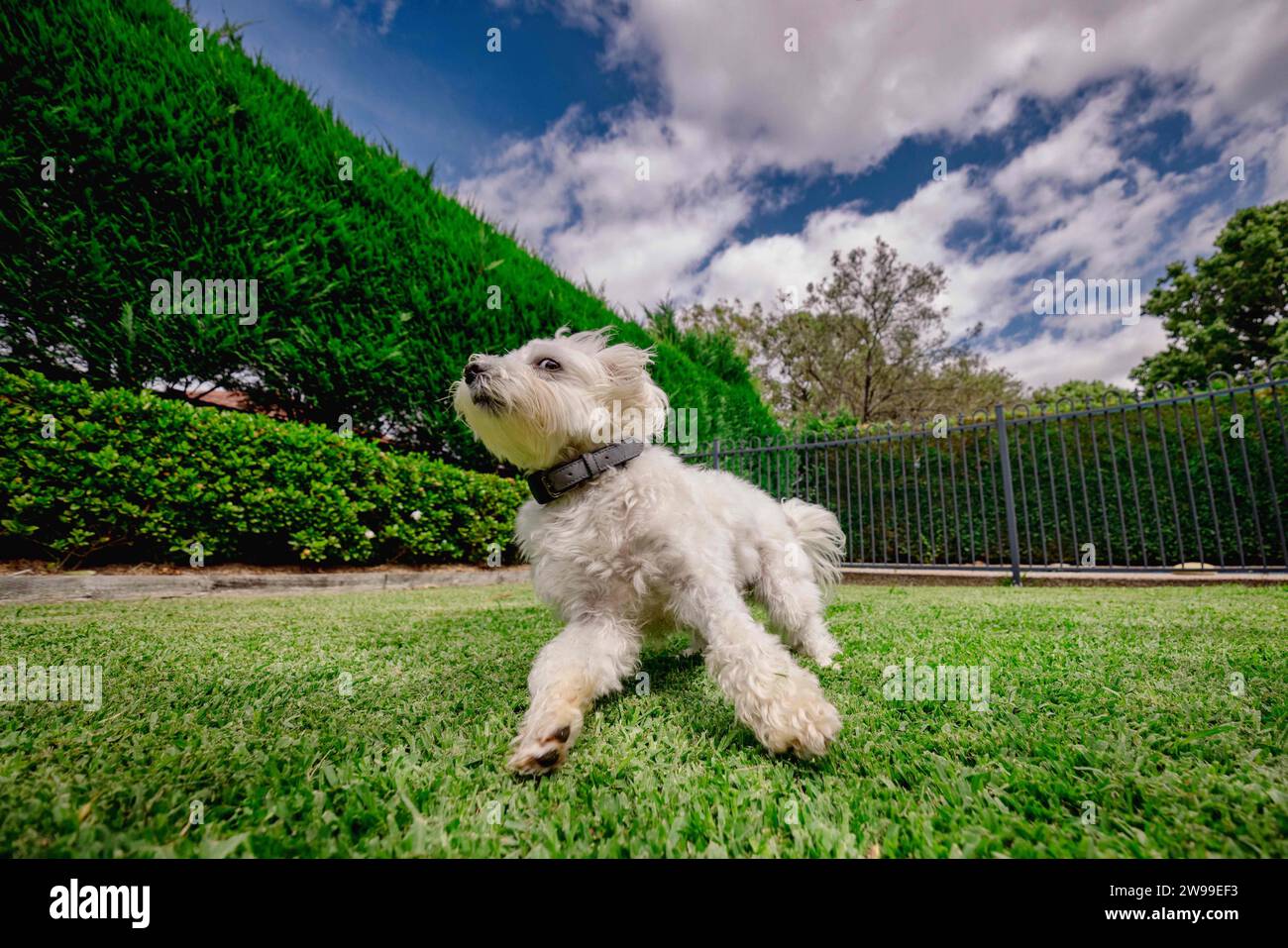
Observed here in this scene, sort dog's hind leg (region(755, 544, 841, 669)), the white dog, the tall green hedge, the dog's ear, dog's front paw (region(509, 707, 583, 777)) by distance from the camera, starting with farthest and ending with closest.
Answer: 1. the tall green hedge
2. dog's hind leg (region(755, 544, 841, 669))
3. the dog's ear
4. the white dog
5. dog's front paw (region(509, 707, 583, 777))

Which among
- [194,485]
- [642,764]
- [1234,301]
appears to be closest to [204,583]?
[194,485]

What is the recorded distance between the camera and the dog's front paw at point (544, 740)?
1.37 meters

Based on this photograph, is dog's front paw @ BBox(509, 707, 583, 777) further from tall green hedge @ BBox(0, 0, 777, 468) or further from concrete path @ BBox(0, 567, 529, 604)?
tall green hedge @ BBox(0, 0, 777, 468)

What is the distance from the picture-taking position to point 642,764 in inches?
56.0

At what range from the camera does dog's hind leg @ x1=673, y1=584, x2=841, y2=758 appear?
1479 millimetres

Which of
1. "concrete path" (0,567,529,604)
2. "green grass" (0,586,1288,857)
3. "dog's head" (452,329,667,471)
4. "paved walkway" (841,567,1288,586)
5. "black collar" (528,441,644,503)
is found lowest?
"paved walkway" (841,567,1288,586)

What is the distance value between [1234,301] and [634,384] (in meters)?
32.3

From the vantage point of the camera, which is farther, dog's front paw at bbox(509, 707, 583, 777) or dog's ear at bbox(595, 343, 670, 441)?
dog's ear at bbox(595, 343, 670, 441)

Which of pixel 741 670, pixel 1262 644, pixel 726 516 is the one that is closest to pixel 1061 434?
pixel 1262 644

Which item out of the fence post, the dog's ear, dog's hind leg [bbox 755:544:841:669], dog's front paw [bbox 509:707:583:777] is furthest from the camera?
the fence post

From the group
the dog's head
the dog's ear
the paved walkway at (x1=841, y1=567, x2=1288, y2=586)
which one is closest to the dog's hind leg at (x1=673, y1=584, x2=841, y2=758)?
the dog's head

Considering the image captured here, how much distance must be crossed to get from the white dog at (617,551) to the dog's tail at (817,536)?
80 cm

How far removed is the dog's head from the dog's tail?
1506 millimetres

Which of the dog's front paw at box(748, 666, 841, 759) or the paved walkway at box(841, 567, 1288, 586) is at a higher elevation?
the dog's front paw at box(748, 666, 841, 759)
